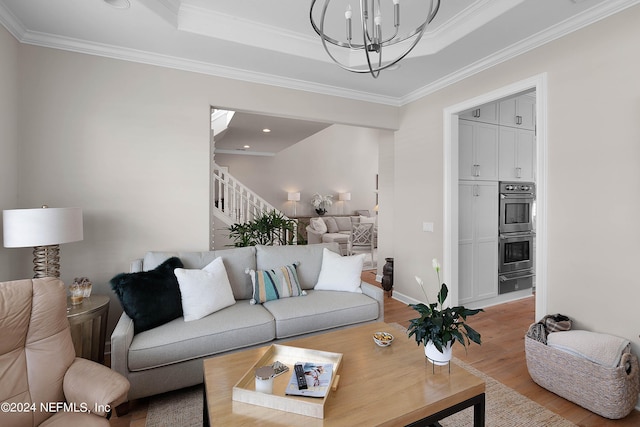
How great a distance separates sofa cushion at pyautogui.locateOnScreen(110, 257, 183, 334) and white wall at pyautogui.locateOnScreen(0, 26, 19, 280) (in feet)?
3.02

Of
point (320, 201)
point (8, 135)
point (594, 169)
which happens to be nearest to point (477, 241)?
point (594, 169)

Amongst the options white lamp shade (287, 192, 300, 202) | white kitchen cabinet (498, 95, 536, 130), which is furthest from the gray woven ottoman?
white lamp shade (287, 192, 300, 202)

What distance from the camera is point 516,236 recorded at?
419 cm

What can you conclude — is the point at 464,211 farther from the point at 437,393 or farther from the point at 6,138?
the point at 6,138

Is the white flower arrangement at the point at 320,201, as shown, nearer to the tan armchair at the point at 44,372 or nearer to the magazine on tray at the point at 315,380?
the magazine on tray at the point at 315,380

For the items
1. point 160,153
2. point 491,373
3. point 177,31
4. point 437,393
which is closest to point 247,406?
point 437,393

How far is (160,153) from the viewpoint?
3014 mm

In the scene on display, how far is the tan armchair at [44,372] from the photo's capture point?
4.27ft

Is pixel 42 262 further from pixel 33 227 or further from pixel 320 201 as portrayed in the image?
pixel 320 201

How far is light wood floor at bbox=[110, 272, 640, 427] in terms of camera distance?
1.95m

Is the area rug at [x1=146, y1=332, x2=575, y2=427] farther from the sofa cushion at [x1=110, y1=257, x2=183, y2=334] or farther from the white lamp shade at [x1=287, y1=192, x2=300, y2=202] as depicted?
the white lamp shade at [x1=287, y1=192, x2=300, y2=202]

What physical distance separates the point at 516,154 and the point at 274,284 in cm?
358

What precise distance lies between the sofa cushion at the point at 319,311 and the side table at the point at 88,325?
48.4 inches

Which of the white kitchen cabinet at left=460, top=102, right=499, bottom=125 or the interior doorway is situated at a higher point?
the white kitchen cabinet at left=460, top=102, right=499, bottom=125
